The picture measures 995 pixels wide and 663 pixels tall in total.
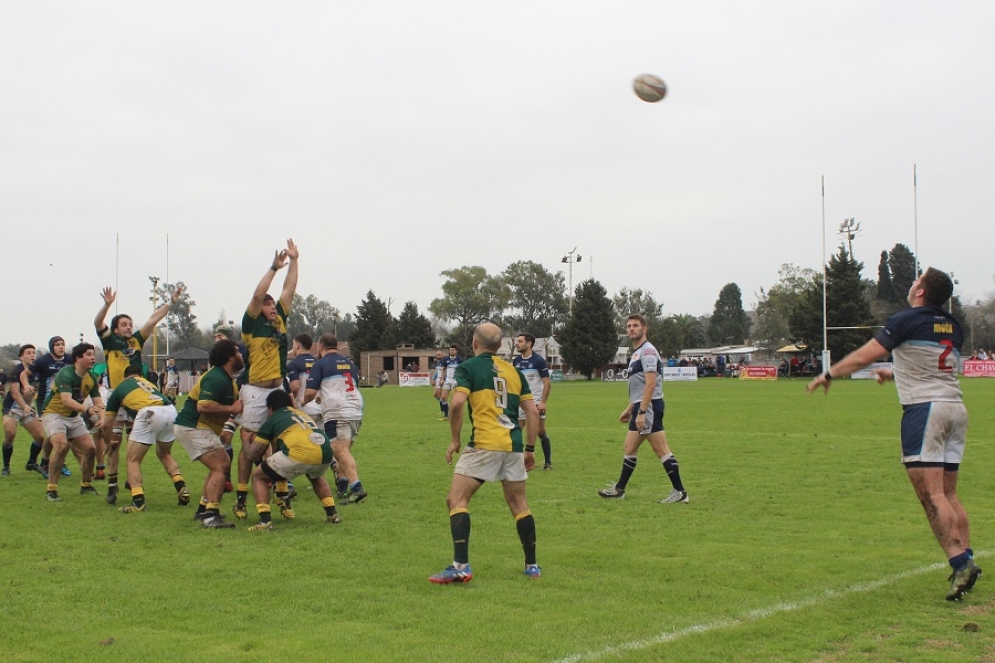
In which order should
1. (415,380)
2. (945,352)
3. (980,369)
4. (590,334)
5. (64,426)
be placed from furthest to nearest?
(590,334)
(415,380)
(980,369)
(64,426)
(945,352)

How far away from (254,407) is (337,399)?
186 centimetres

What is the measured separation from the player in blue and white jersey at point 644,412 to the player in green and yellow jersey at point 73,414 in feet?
22.2

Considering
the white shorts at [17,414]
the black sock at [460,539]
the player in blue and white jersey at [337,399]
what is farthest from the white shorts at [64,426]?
the black sock at [460,539]

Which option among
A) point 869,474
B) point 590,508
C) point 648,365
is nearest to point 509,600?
point 590,508

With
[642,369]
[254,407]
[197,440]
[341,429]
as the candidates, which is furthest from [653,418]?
[197,440]

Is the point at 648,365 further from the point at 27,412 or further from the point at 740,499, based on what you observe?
the point at 27,412

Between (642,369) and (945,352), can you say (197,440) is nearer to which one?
(642,369)

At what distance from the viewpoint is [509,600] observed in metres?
6.62

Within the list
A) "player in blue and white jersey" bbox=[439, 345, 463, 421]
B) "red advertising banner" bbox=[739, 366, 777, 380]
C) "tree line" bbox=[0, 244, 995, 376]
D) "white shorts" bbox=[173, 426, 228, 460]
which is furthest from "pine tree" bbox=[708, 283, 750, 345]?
"white shorts" bbox=[173, 426, 228, 460]

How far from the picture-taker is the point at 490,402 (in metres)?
7.53

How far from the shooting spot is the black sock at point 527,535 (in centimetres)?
736

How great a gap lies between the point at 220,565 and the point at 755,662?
4.69m

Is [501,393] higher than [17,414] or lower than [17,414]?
higher

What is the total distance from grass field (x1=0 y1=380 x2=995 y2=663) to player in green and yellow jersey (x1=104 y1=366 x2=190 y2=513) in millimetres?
324
